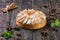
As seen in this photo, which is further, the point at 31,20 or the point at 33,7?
the point at 33,7

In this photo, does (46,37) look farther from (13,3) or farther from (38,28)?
(13,3)

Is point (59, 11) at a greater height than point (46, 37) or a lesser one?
greater

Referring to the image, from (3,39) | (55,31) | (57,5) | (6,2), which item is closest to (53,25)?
(55,31)
